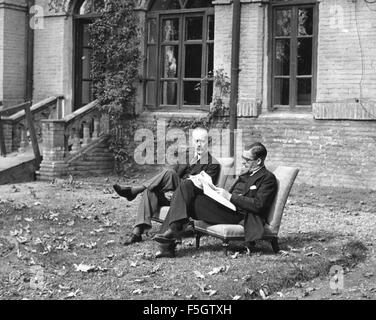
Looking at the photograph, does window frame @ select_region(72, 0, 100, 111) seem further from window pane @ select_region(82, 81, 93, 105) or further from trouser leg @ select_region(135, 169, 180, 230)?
trouser leg @ select_region(135, 169, 180, 230)

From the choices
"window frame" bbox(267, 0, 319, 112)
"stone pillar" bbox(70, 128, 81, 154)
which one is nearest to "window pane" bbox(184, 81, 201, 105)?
"window frame" bbox(267, 0, 319, 112)

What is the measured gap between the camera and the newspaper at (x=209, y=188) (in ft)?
24.6

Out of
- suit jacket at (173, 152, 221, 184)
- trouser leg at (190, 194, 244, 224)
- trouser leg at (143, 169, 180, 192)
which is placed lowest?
trouser leg at (190, 194, 244, 224)

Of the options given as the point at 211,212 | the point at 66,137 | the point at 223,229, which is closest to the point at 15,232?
the point at 211,212

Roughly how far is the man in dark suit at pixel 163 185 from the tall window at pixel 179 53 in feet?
20.7

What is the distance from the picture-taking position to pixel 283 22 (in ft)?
44.5

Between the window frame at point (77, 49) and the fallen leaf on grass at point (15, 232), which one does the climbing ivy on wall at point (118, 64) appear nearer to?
the window frame at point (77, 49)

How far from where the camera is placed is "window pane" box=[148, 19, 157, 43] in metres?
15.1

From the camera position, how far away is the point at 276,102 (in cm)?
1373

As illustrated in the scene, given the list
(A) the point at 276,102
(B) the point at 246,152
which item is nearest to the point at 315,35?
(A) the point at 276,102

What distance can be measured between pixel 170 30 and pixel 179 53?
1.92ft

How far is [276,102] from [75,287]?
7.99 metres

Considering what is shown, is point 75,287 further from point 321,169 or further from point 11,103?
point 11,103

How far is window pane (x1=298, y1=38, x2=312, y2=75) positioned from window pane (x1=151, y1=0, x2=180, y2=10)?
9.58 feet
